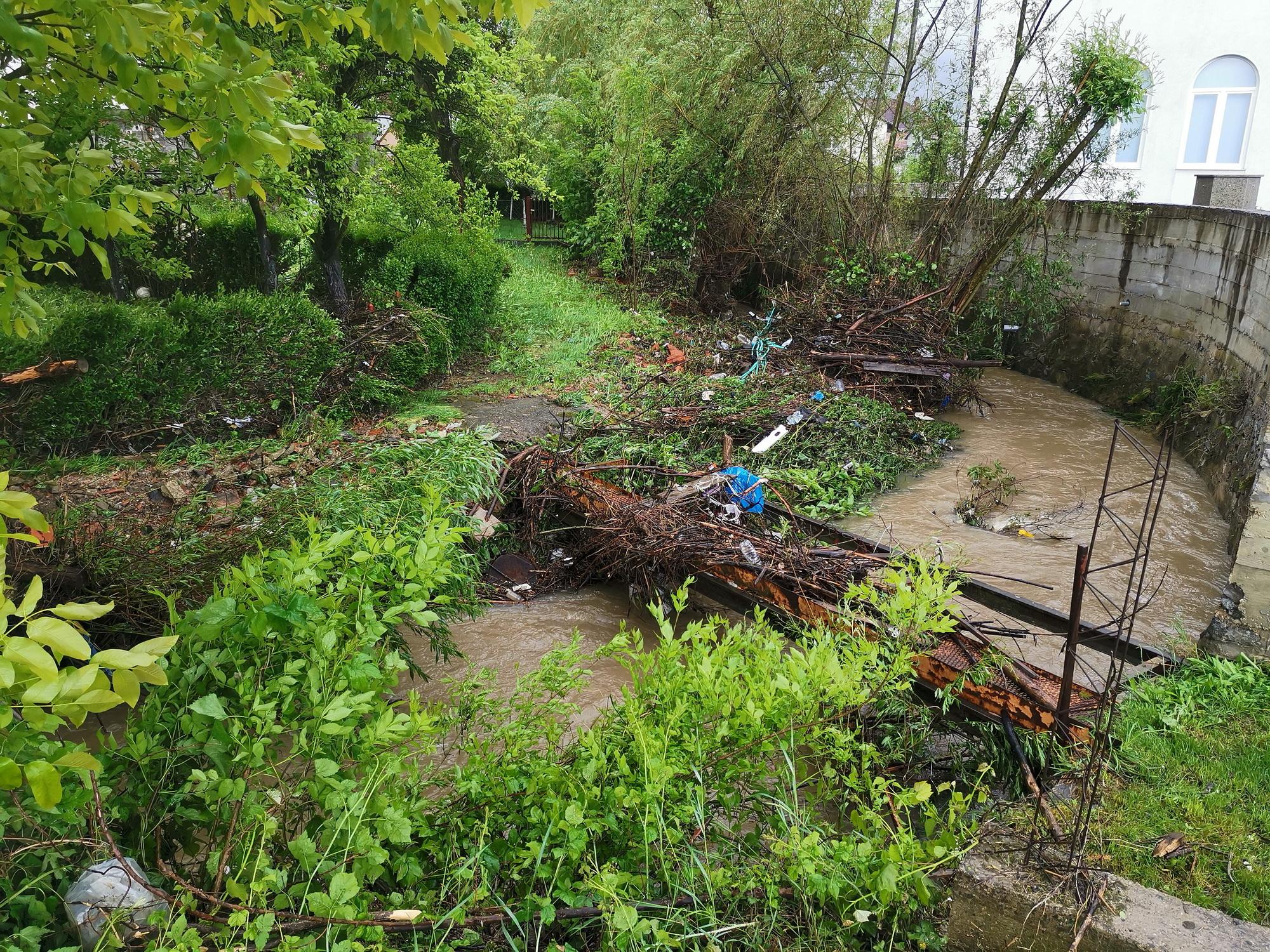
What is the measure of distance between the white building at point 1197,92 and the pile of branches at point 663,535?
47.6 ft

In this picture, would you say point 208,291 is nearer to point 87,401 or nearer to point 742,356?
point 87,401

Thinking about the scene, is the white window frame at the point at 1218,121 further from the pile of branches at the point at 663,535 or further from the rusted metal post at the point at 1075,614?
the rusted metal post at the point at 1075,614

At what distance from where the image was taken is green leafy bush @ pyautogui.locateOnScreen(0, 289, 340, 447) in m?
6.39

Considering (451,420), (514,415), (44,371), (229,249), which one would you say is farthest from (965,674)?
(229,249)

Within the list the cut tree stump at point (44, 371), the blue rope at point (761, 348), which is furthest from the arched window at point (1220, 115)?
the cut tree stump at point (44, 371)

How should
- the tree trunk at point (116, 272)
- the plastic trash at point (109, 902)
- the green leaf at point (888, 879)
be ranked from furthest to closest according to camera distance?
the tree trunk at point (116, 272), the green leaf at point (888, 879), the plastic trash at point (109, 902)

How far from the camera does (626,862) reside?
2.46m

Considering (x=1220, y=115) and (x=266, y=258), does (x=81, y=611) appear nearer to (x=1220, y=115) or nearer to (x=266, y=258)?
(x=266, y=258)

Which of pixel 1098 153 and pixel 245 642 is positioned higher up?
pixel 1098 153

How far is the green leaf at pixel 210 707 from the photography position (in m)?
1.99

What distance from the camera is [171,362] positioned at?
6.93m

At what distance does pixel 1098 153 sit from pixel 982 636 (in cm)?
978

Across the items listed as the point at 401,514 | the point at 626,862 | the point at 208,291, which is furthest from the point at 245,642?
the point at 208,291

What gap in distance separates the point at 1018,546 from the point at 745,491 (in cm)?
278
